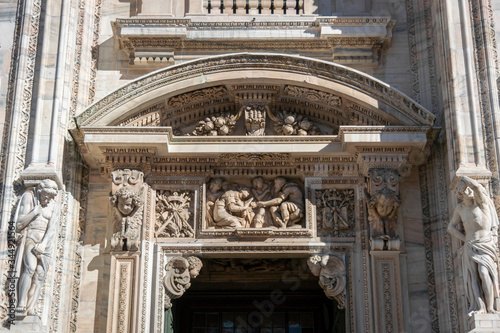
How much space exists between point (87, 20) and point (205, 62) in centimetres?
201

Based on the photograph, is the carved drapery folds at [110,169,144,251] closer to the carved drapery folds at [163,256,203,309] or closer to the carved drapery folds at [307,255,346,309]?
the carved drapery folds at [163,256,203,309]

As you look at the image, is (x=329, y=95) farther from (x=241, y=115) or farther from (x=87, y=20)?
(x=87, y=20)

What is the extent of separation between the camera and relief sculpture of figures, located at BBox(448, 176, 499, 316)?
37.0 ft

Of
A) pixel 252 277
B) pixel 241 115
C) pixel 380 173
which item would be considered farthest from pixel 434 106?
pixel 252 277

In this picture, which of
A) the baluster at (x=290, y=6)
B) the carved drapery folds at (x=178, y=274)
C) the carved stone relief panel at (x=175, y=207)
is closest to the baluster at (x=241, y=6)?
the baluster at (x=290, y=6)

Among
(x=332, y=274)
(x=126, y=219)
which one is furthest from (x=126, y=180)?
(x=332, y=274)

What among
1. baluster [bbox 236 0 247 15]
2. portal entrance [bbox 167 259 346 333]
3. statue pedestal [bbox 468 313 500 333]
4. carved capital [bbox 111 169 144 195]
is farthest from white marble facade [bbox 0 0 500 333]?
portal entrance [bbox 167 259 346 333]

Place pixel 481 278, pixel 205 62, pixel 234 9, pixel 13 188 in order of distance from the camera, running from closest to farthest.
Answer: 1. pixel 481 278
2. pixel 13 188
3. pixel 205 62
4. pixel 234 9

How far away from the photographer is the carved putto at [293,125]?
43.8 ft

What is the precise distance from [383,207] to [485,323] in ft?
7.23

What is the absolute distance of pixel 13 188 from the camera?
1207 centimetres

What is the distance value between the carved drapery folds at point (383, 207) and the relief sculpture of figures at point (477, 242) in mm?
984

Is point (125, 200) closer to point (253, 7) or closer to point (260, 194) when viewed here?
point (260, 194)

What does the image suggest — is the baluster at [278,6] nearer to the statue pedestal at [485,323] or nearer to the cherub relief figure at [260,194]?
the cherub relief figure at [260,194]
